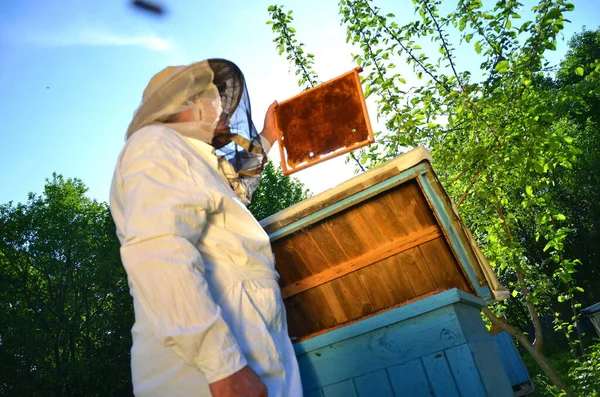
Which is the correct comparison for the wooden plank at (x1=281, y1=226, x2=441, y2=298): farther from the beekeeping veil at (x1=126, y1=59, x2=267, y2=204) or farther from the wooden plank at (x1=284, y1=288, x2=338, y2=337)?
the beekeeping veil at (x1=126, y1=59, x2=267, y2=204)

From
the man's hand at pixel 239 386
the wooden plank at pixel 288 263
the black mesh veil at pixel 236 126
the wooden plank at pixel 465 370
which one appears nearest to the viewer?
the man's hand at pixel 239 386

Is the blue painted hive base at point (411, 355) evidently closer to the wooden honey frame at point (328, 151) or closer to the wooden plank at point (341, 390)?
the wooden plank at point (341, 390)

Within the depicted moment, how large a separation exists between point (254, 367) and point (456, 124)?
3594mm

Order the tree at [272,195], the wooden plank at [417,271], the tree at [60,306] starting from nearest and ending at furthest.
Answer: the wooden plank at [417,271]
the tree at [60,306]
the tree at [272,195]

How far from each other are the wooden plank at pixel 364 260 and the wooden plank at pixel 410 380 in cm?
63

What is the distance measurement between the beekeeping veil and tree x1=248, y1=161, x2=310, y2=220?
55.7ft

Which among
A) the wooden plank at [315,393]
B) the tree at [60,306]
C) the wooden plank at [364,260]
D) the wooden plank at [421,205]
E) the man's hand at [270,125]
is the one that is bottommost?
the wooden plank at [315,393]

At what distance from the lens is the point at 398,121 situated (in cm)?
427

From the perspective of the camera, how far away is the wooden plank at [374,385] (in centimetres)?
171

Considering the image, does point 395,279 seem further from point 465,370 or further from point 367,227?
point 465,370

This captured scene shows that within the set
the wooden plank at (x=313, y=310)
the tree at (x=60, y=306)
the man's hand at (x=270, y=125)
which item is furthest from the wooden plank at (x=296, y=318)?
the tree at (x=60, y=306)

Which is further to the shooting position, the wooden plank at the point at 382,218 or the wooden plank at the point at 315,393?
the wooden plank at the point at 382,218

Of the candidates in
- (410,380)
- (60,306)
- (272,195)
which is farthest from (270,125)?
(60,306)

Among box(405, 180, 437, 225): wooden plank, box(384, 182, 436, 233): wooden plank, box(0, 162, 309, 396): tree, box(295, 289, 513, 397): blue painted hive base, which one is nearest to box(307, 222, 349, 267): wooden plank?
box(384, 182, 436, 233): wooden plank
